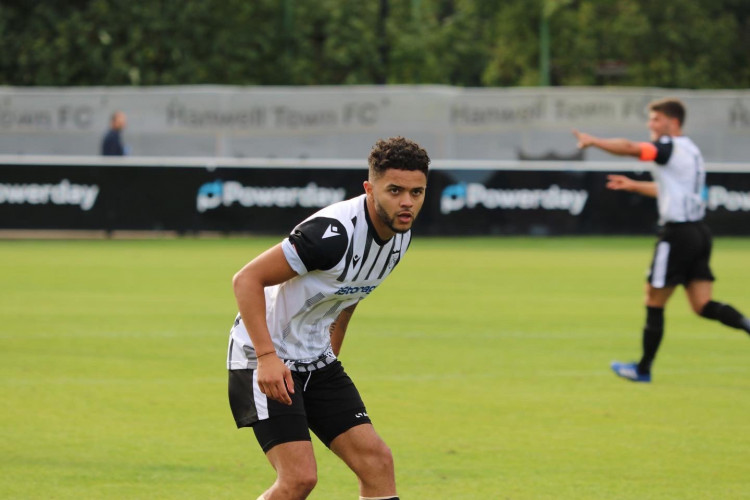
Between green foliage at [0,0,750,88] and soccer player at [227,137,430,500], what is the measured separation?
31.2 m

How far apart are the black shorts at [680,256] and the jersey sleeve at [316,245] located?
561cm

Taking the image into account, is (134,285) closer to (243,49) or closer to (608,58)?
(243,49)

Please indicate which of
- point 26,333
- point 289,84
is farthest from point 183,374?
point 289,84

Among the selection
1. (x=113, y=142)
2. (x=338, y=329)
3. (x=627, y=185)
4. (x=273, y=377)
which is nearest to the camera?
(x=273, y=377)

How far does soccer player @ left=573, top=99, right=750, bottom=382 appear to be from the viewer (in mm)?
10219

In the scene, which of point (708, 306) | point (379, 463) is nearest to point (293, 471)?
point (379, 463)

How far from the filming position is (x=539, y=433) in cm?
827

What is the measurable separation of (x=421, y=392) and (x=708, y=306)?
8.08 feet

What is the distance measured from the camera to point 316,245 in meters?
5.03

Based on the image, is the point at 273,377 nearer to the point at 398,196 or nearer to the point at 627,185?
the point at 398,196

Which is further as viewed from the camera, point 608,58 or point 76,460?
point 608,58

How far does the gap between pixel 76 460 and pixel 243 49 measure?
30819 mm

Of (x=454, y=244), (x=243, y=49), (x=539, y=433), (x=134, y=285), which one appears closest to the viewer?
(x=539, y=433)

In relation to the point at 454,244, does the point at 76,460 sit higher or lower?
higher
